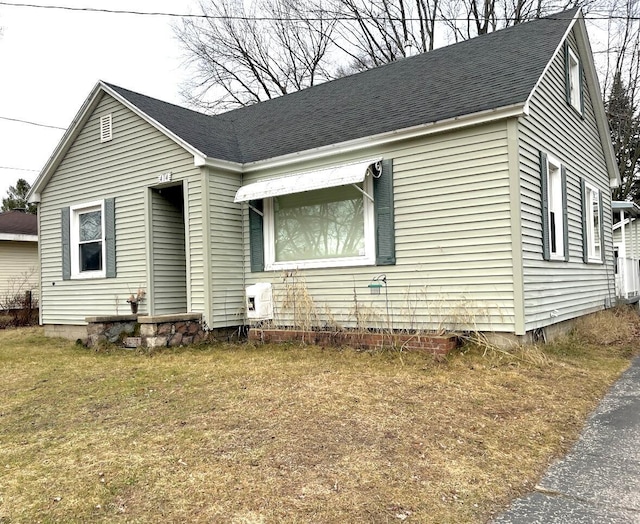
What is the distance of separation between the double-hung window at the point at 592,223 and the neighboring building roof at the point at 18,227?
52.0 ft

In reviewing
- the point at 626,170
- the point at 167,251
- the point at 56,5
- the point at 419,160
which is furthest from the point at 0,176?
the point at 626,170

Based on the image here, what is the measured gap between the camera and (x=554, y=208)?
762cm

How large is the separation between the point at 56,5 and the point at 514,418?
1080 centimetres

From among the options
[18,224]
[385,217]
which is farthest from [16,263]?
[385,217]

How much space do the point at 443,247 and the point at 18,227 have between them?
15.7 m

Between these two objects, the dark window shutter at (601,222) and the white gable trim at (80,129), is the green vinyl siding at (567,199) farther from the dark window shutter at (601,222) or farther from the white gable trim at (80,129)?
the white gable trim at (80,129)

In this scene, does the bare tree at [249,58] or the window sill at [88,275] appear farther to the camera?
the bare tree at [249,58]

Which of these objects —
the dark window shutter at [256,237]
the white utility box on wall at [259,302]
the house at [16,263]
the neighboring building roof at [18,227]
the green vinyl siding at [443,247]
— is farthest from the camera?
the neighboring building roof at [18,227]

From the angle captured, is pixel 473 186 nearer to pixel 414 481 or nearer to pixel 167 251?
pixel 414 481

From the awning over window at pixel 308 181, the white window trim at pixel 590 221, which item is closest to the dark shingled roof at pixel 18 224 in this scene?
the awning over window at pixel 308 181

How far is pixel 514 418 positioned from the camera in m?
3.92

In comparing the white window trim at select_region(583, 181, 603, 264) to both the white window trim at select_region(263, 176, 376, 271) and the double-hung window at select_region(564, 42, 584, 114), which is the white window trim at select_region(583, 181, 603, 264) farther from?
the white window trim at select_region(263, 176, 376, 271)

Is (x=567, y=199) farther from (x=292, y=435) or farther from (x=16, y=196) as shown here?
(x=16, y=196)

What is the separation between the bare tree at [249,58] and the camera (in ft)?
76.3
